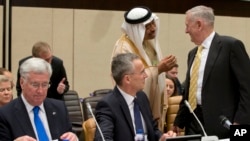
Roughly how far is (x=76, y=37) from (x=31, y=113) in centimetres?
A: 522

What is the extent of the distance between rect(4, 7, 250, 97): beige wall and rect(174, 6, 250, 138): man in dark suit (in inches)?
173

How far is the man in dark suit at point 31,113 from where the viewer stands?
122 inches

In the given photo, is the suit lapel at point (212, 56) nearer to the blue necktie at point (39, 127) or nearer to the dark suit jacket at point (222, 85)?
the dark suit jacket at point (222, 85)

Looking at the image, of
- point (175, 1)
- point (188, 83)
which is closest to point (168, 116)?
point (188, 83)

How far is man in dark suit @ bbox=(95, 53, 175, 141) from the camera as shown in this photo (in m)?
3.38

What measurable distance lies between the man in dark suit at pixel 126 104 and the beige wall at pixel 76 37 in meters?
4.58

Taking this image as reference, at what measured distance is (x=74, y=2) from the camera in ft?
27.5

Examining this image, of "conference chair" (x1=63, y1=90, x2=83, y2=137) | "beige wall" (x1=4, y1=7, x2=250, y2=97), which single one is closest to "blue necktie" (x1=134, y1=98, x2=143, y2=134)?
"conference chair" (x1=63, y1=90, x2=83, y2=137)

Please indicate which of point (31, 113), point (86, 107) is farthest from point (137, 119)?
point (86, 107)

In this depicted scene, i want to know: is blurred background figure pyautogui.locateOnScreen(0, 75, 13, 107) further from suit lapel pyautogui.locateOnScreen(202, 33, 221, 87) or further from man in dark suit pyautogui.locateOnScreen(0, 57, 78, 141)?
suit lapel pyautogui.locateOnScreen(202, 33, 221, 87)

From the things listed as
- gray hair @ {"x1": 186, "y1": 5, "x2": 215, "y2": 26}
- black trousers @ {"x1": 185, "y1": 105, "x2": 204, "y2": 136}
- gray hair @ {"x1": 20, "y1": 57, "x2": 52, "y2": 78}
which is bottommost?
black trousers @ {"x1": 185, "y1": 105, "x2": 204, "y2": 136}

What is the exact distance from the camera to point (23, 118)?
3174mm

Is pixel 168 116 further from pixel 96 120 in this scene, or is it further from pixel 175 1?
pixel 175 1

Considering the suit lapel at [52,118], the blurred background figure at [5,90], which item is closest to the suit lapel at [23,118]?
the suit lapel at [52,118]
